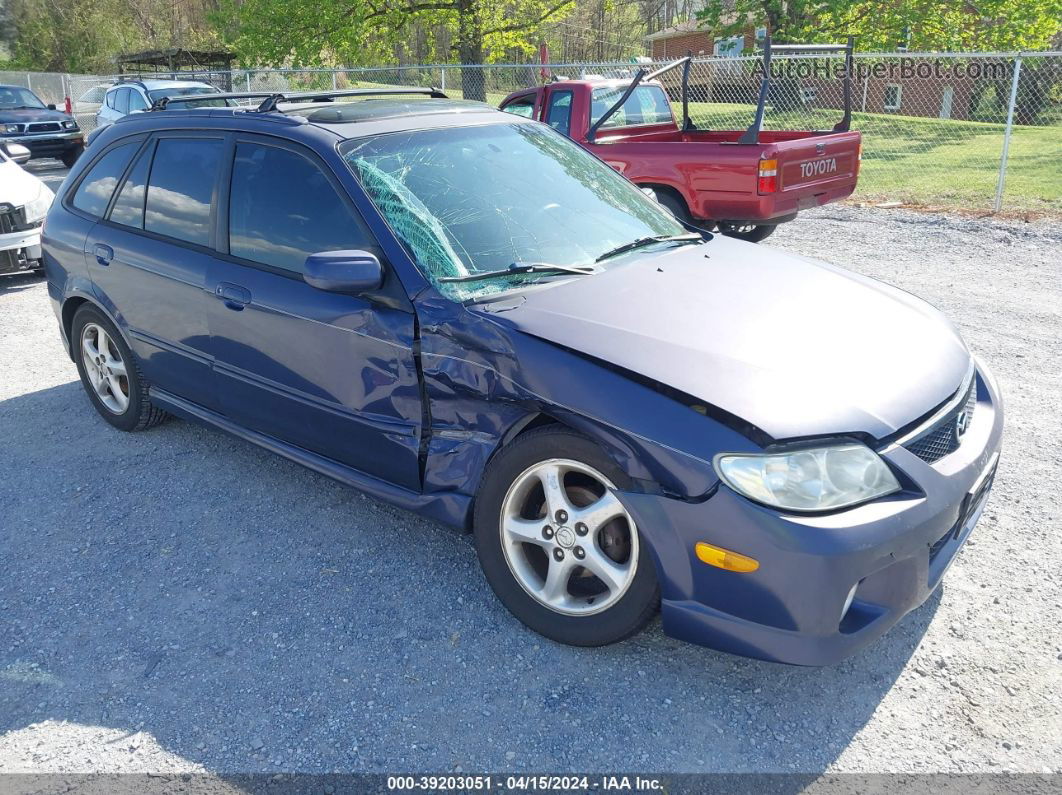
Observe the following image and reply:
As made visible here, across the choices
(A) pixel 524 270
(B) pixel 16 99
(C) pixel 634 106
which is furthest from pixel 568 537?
(B) pixel 16 99

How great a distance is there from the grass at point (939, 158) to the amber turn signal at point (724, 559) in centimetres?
1083

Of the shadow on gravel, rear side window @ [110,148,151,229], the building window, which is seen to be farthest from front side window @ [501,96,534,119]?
the building window

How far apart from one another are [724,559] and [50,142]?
1851 cm

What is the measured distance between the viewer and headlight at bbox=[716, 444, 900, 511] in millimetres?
2496

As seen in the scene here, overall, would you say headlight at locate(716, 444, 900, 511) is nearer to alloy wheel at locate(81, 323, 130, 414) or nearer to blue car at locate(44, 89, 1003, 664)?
blue car at locate(44, 89, 1003, 664)

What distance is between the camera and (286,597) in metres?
3.43

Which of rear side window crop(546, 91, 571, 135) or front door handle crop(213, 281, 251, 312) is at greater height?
rear side window crop(546, 91, 571, 135)

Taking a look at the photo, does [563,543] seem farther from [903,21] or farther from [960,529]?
[903,21]

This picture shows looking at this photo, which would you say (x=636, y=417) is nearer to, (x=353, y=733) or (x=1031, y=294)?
(x=353, y=733)

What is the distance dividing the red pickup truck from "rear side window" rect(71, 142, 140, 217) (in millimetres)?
4495

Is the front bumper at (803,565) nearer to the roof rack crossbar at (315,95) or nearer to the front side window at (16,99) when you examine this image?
the roof rack crossbar at (315,95)

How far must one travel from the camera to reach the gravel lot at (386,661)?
263 centimetres

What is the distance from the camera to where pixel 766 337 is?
9.82 ft

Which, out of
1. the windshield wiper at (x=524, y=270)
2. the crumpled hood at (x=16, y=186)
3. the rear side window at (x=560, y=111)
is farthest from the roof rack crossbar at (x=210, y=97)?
the rear side window at (x=560, y=111)
